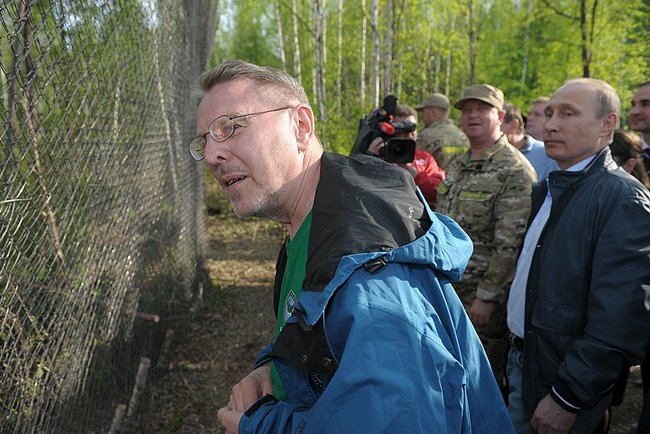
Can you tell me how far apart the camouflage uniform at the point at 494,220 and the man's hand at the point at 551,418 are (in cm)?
95

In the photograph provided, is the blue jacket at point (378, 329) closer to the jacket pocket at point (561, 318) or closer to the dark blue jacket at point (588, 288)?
the dark blue jacket at point (588, 288)

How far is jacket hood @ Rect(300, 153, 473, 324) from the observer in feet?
3.48

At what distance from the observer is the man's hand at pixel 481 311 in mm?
3027

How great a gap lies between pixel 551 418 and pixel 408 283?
1499 millimetres

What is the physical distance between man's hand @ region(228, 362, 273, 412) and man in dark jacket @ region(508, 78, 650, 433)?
135 cm

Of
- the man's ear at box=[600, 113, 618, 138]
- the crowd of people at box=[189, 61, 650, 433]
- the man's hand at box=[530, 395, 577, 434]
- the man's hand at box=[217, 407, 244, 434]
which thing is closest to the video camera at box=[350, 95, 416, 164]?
the crowd of people at box=[189, 61, 650, 433]

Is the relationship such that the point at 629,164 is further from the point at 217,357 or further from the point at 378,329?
the point at 217,357

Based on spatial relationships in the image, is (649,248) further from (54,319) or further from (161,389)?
(161,389)

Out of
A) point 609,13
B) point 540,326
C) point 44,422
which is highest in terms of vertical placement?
point 609,13

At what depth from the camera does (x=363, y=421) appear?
0.92m

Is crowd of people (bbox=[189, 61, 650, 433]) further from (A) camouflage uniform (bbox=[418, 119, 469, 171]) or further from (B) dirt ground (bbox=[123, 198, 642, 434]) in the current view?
(A) camouflage uniform (bbox=[418, 119, 469, 171])

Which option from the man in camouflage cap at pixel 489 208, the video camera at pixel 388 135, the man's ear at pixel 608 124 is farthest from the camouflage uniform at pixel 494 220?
the man's ear at pixel 608 124

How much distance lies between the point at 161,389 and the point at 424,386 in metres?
3.17

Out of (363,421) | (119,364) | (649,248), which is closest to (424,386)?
(363,421)
